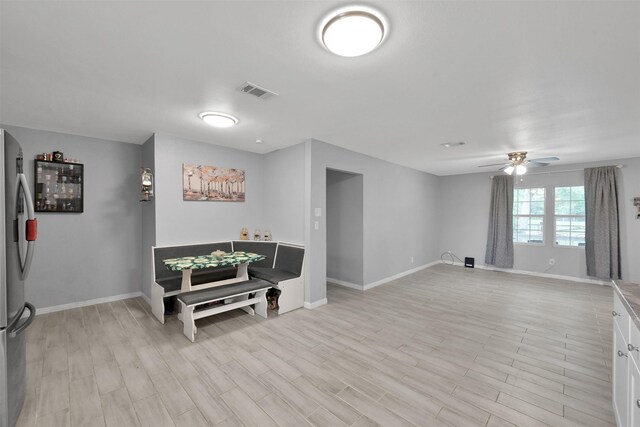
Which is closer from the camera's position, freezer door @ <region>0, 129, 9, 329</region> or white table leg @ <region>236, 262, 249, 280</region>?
freezer door @ <region>0, 129, 9, 329</region>

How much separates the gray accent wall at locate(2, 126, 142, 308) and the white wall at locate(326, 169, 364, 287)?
3.38m

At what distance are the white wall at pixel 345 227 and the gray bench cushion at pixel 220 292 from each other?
1931 millimetres

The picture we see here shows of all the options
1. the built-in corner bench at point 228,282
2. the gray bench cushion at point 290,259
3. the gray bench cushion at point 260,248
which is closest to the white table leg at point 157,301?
the built-in corner bench at point 228,282

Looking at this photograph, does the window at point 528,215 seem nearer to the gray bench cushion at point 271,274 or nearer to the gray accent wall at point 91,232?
the gray bench cushion at point 271,274

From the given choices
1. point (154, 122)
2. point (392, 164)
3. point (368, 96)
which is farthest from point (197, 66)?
point (392, 164)

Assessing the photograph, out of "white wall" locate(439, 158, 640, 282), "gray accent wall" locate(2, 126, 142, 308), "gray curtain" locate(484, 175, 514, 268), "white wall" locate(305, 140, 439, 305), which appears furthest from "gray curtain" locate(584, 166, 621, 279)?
"gray accent wall" locate(2, 126, 142, 308)

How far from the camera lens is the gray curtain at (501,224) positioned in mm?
6301

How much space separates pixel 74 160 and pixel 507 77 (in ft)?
17.1

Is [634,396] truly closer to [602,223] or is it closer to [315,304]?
[315,304]

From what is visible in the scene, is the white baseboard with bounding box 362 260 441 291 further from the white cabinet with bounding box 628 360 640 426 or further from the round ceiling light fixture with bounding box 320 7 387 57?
the round ceiling light fixture with bounding box 320 7 387 57

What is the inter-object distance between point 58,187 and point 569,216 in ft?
30.2

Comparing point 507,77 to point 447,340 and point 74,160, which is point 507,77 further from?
point 74,160

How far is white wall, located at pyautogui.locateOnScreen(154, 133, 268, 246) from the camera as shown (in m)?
3.71

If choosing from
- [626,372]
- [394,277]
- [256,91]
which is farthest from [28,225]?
[394,277]
